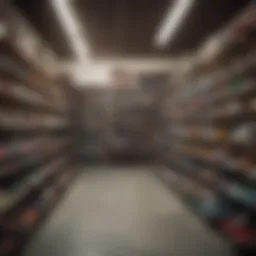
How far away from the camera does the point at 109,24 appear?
24.2 feet

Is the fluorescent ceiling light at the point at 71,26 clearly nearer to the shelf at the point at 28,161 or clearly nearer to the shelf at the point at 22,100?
the shelf at the point at 22,100

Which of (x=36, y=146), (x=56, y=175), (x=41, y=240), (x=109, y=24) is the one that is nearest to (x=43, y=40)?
(x=109, y=24)

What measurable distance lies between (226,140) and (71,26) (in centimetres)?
400

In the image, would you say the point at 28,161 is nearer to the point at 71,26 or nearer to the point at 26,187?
the point at 26,187

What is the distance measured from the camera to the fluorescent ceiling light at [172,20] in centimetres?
602

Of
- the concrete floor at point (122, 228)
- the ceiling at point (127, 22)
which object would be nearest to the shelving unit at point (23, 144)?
the concrete floor at point (122, 228)

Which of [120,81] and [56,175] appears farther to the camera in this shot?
[120,81]

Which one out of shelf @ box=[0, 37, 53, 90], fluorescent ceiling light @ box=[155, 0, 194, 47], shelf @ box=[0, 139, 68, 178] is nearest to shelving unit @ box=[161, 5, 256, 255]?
fluorescent ceiling light @ box=[155, 0, 194, 47]

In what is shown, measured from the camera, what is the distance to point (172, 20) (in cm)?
691

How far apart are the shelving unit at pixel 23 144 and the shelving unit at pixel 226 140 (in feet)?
6.63

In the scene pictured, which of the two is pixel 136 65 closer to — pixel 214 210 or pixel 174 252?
pixel 214 210

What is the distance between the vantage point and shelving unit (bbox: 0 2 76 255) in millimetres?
3609

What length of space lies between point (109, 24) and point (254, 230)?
15.9 ft

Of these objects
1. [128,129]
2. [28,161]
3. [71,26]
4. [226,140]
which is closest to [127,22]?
[71,26]
